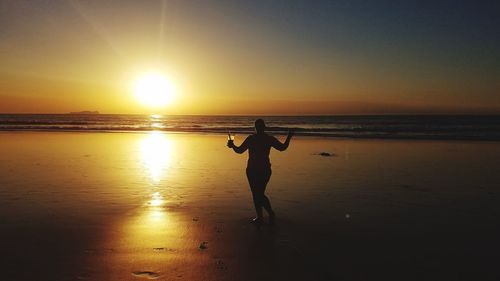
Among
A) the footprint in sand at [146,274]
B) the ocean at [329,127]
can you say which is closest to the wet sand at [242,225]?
the footprint in sand at [146,274]

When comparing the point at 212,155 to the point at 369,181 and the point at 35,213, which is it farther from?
the point at 35,213

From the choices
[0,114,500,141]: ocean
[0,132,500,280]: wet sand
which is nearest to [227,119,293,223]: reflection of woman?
[0,132,500,280]: wet sand

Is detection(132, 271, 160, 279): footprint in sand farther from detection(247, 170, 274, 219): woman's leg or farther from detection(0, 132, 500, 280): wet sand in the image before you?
detection(247, 170, 274, 219): woman's leg

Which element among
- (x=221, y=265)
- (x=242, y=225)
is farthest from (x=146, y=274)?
(x=242, y=225)

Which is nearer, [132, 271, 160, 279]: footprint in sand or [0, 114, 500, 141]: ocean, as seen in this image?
[132, 271, 160, 279]: footprint in sand

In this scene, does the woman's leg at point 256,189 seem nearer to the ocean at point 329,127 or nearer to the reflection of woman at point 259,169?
the reflection of woman at point 259,169

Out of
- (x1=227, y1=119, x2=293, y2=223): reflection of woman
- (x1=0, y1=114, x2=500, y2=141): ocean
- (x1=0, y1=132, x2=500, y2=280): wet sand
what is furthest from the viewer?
(x1=0, y1=114, x2=500, y2=141): ocean

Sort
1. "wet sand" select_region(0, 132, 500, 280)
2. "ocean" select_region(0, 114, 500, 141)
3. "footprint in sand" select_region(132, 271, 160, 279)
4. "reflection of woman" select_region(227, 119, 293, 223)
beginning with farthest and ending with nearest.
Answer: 1. "ocean" select_region(0, 114, 500, 141)
2. "reflection of woman" select_region(227, 119, 293, 223)
3. "wet sand" select_region(0, 132, 500, 280)
4. "footprint in sand" select_region(132, 271, 160, 279)

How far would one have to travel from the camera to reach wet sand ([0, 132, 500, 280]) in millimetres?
5238

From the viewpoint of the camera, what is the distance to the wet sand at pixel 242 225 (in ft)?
17.2

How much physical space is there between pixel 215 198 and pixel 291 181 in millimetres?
3123

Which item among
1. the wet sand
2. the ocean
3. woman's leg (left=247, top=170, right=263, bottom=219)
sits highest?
woman's leg (left=247, top=170, right=263, bottom=219)

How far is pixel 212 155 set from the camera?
1880 cm

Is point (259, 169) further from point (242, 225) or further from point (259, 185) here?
point (242, 225)
